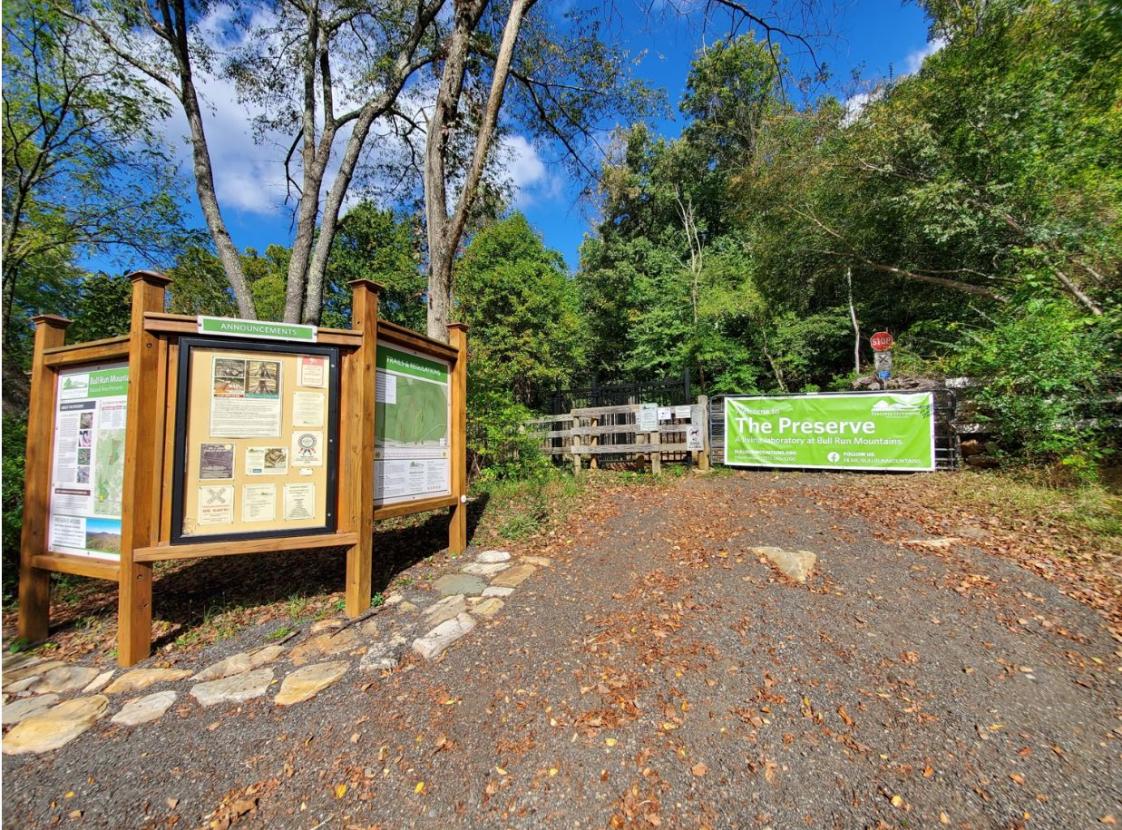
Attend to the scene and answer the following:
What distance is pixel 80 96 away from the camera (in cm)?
784

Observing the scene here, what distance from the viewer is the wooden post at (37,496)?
332 centimetres

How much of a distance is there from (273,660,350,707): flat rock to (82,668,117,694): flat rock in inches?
46.1

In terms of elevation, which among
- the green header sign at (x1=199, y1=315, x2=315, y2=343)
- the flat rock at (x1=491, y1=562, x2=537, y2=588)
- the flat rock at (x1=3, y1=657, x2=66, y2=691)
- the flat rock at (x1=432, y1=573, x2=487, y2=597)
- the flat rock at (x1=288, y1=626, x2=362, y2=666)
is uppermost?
the green header sign at (x1=199, y1=315, x2=315, y2=343)

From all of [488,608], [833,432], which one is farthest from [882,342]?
[488,608]

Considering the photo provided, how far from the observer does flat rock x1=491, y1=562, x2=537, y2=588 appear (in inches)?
149

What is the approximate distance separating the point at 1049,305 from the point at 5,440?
1392cm

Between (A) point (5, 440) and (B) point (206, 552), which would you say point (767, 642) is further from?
(A) point (5, 440)

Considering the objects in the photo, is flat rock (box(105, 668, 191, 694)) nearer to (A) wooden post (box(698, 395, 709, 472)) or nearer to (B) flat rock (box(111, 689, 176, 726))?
(B) flat rock (box(111, 689, 176, 726))

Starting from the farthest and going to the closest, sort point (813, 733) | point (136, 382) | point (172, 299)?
point (172, 299)
point (136, 382)
point (813, 733)

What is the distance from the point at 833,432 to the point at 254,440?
8330 mm

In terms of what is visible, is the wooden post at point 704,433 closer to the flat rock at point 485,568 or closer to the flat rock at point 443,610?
the flat rock at point 485,568

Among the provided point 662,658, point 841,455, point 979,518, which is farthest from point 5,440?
point 841,455

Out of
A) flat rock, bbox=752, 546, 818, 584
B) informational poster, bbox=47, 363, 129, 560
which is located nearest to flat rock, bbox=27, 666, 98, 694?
informational poster, bbox=47, 363, 129, 560

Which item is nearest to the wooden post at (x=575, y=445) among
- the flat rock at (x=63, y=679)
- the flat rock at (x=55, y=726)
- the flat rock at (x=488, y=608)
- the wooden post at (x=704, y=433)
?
the wooden post at (x=704, y=433)
